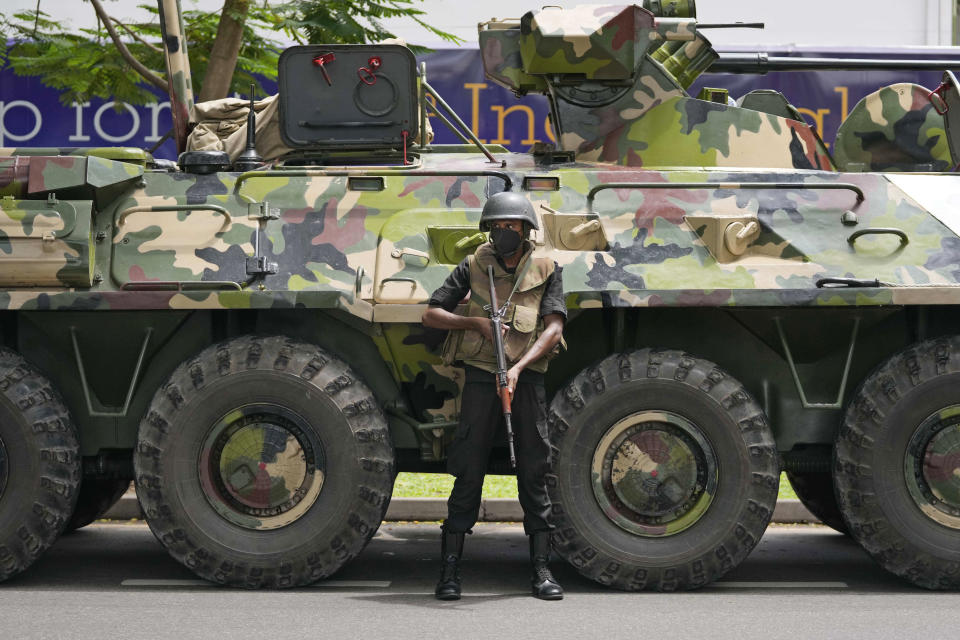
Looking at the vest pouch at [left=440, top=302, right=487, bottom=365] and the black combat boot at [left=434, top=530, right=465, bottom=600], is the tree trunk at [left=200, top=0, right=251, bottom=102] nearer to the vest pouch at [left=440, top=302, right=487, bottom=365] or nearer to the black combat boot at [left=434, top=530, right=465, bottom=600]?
the vest pouch at [left=440, top=302, right=487, bottom=365]

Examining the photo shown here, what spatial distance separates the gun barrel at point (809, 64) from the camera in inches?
395

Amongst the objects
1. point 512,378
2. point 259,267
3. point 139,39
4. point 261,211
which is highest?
point 139,39

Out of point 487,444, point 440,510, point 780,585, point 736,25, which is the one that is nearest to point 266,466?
point 487,444

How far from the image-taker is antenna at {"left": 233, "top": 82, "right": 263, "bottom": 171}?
8.29 metres

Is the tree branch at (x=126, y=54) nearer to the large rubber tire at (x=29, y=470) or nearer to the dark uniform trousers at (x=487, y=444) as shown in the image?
the large rubber tire at (x=29, y=470)

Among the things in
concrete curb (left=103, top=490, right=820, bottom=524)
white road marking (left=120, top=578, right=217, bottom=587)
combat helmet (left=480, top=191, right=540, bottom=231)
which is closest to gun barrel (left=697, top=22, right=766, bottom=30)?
combat helmet (left=480, top=191, right=540, bottom=231)

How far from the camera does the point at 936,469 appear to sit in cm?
766

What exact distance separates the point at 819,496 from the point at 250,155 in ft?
13.4

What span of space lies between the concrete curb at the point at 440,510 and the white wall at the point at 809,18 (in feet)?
20.4

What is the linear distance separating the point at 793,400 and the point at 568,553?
1.50 meters

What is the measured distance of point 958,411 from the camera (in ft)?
25.2

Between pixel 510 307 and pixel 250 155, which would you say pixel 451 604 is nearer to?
pixel 510 307

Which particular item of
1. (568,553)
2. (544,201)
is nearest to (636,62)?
(544,201)

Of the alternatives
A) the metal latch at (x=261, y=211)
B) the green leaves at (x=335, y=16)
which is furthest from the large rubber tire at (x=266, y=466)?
the green leaves at (x=335, y=16)
